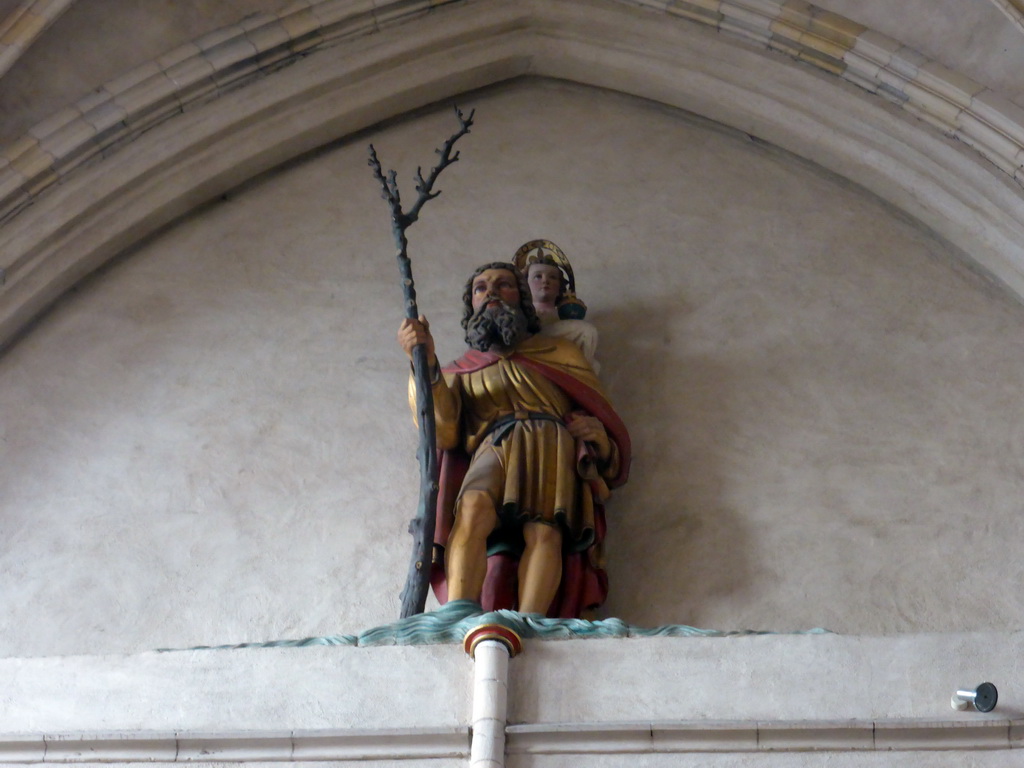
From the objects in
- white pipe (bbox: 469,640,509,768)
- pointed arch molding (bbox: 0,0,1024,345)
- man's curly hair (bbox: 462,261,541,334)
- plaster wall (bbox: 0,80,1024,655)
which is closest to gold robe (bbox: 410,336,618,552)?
man's curly hair (bbox: 462,261,541,334)

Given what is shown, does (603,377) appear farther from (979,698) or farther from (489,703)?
(979,698)

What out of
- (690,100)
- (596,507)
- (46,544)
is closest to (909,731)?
(596,507)

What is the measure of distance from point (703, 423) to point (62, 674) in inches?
114

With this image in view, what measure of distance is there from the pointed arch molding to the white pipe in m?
3.47

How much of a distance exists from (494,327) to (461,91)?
2341 mm

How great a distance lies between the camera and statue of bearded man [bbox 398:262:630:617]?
18.6 feet

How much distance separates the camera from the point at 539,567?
222 inches

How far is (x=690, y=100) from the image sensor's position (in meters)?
7.83

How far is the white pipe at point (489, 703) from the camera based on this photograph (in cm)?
429

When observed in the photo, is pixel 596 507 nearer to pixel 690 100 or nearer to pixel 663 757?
pixel 663 757

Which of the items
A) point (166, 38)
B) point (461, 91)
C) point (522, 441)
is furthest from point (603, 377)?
point (166, 38)

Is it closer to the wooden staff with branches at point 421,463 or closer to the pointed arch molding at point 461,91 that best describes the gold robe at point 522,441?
the wooden staff with branches at point 421,463

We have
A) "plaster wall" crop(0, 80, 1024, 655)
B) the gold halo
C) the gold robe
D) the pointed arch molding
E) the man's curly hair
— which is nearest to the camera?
the gold robe

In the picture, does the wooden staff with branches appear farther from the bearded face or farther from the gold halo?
the gold halo
